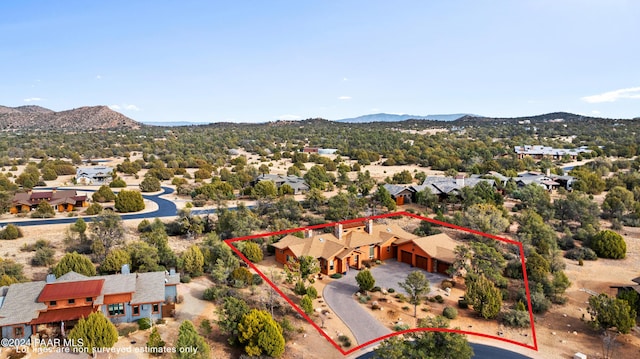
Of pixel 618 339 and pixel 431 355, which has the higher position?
pixel 431 355

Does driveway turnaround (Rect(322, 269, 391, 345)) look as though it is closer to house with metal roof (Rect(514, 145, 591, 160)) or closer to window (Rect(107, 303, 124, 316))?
window (Rect(107, 303, 124, 316))

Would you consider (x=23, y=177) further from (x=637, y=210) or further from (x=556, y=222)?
(x=637, y=210)

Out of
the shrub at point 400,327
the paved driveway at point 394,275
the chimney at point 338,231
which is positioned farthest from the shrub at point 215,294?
the shrub at point 400,327

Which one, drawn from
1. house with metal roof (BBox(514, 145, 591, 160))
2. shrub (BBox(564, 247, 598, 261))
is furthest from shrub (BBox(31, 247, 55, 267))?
house with metal roof (BBox(514, 145, 591, 160))

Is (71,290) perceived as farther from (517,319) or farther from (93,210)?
(93,210)

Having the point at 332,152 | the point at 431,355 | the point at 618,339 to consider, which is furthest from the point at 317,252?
the point at 332,152

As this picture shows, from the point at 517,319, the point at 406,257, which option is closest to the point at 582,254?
the point at 517,319
